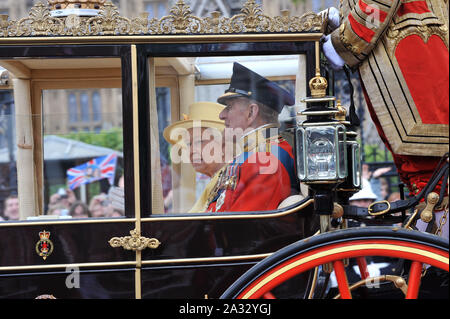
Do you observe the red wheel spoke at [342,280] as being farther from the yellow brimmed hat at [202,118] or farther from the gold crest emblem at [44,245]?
the gold crest emblem at [44,245]

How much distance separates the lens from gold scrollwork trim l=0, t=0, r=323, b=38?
304 cm

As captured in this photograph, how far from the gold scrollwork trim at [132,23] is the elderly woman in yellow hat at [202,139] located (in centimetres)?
46

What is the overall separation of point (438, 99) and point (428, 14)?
0.37 m

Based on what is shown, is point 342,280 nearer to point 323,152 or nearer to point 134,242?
point 323,152


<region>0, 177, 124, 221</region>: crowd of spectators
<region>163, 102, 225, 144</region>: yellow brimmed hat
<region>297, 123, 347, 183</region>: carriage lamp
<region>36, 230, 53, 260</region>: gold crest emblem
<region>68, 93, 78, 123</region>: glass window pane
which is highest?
<region>68, 93, 78, 123</region>: glass window pane

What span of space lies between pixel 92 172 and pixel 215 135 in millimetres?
1557

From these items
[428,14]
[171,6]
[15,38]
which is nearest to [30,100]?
[15,38]

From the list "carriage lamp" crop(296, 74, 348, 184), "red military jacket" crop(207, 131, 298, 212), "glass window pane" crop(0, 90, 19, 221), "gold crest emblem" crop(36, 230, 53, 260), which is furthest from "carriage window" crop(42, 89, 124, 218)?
"carriage lamp" crop(296, 74, 348, 184)

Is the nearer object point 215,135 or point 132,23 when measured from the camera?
point 132,23

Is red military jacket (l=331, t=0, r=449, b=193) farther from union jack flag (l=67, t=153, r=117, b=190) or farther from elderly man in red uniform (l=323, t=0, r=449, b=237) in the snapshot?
union jack flag (l=67, t=153, r=117, b=190)

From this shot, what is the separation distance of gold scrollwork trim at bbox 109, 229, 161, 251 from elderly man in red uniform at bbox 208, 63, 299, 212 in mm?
381

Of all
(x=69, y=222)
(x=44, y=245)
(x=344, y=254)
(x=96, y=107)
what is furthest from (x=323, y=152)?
(x=96, y=107)

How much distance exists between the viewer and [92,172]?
4.73 meters
